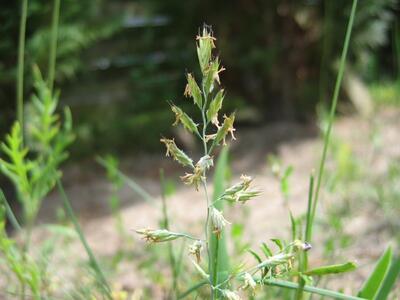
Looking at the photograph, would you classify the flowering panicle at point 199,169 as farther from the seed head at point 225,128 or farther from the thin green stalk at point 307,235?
the thin green stalk at point 307,235

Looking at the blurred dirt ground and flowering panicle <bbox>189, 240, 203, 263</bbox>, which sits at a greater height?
flowering panicle <bbox>189, 240, 203, 263</bbox>

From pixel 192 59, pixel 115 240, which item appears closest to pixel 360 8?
pixel 192 59

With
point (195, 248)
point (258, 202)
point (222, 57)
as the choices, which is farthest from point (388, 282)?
point (222, 57)

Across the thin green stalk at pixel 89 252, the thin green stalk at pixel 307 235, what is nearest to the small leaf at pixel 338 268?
the thin green stalk at pixel 307 235

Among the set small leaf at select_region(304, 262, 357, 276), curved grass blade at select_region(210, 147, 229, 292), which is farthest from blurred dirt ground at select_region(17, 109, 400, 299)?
small leaf at select_region(304, 262, 357, 276)

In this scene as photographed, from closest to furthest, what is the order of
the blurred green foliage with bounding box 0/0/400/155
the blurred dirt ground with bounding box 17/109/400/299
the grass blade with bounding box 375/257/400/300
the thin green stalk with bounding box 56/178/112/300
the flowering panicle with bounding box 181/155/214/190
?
the flowering panicle with bounding box 181/155/214/190 < the grass blade with bounding box 375/257/400/300 < the thin green stalk with bounding box 56/178/112/300 < the blurred dirt ground with bounding box 17/109/400/299 < the blurred green foliage with bounding box 0/0/400/155

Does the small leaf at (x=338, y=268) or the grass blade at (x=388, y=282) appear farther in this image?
the grass blade at (x=388, y=282)

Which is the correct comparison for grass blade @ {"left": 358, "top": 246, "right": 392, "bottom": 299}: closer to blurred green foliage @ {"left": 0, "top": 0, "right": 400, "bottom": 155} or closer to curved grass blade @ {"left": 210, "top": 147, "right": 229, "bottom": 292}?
curved grass blade @ {"left": 210, "top": 147, "right": 229, "bottom": 292}

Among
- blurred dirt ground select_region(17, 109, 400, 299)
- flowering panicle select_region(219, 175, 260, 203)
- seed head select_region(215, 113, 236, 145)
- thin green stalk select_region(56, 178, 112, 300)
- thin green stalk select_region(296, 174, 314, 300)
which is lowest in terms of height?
blurred dirt ground select_region(17, 109, 400, 299)
